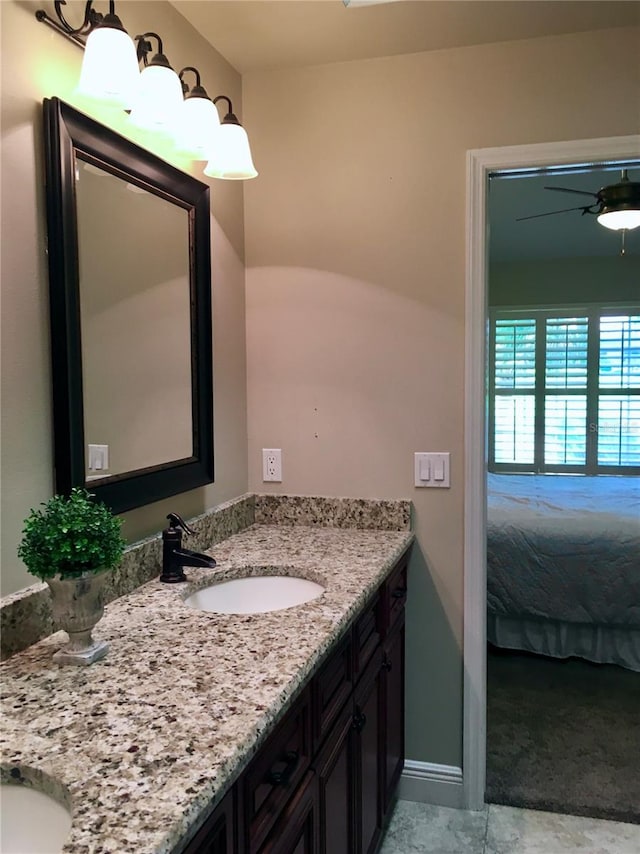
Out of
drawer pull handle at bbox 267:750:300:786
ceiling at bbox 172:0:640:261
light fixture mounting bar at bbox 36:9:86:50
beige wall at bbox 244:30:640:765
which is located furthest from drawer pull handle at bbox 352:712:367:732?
ceiling at bbox 172:0:640:261

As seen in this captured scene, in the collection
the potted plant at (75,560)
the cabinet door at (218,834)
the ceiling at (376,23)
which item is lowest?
the cabinet door at (218,834)

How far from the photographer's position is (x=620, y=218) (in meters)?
3.82

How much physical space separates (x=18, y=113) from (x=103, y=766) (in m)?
1.13

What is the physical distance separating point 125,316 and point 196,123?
0.54m

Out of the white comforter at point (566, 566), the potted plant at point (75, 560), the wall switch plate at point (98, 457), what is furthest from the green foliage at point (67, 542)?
the white comforter at point (566, 566)

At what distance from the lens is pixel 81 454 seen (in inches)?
54.9

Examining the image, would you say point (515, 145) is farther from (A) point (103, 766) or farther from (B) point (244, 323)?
(A) point (103, 766)

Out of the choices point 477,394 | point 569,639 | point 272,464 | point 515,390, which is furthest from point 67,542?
point 515,390

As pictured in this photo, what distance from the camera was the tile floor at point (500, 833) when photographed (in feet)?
6.59

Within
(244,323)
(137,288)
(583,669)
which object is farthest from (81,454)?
(583,669)

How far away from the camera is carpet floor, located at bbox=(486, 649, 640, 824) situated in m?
2.24

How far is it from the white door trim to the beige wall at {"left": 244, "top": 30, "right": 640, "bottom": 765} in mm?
31

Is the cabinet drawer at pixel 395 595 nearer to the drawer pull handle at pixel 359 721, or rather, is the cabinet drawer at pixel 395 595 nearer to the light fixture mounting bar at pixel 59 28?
the drawer pull handle at pixel 359 721

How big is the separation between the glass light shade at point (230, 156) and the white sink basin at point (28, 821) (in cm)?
154
